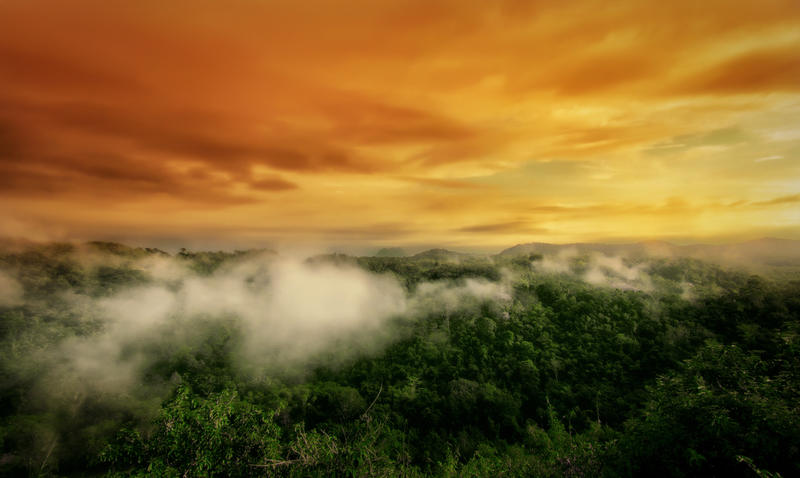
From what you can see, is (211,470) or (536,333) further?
(536,333)

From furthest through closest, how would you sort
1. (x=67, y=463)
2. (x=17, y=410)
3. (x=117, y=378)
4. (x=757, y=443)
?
(x=117, y=378) < (x=17, y=410) < (x=67, y=463) < (x=757, y=443)

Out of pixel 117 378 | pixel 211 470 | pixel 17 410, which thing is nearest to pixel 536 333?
pixel 211 470

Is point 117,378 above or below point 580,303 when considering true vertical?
below

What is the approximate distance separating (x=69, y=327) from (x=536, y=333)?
189 meters

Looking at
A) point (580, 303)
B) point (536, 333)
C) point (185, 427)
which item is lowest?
point (536, 333)

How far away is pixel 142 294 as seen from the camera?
17475cm

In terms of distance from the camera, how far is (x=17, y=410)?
3295 inches

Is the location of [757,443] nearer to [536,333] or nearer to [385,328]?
[536,333]

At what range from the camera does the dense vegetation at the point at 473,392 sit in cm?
1836

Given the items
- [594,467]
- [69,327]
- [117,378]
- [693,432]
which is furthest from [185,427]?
[69,327]

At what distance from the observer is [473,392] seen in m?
85.8

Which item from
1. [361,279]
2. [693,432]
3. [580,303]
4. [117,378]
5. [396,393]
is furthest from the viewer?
[361,279]

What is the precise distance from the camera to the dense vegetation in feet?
60.2

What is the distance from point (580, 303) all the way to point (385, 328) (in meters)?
77.2
